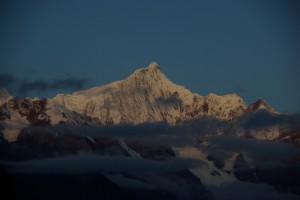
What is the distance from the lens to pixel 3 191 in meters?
24.7

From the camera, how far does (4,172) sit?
2516cm

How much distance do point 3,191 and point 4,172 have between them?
0.62m
